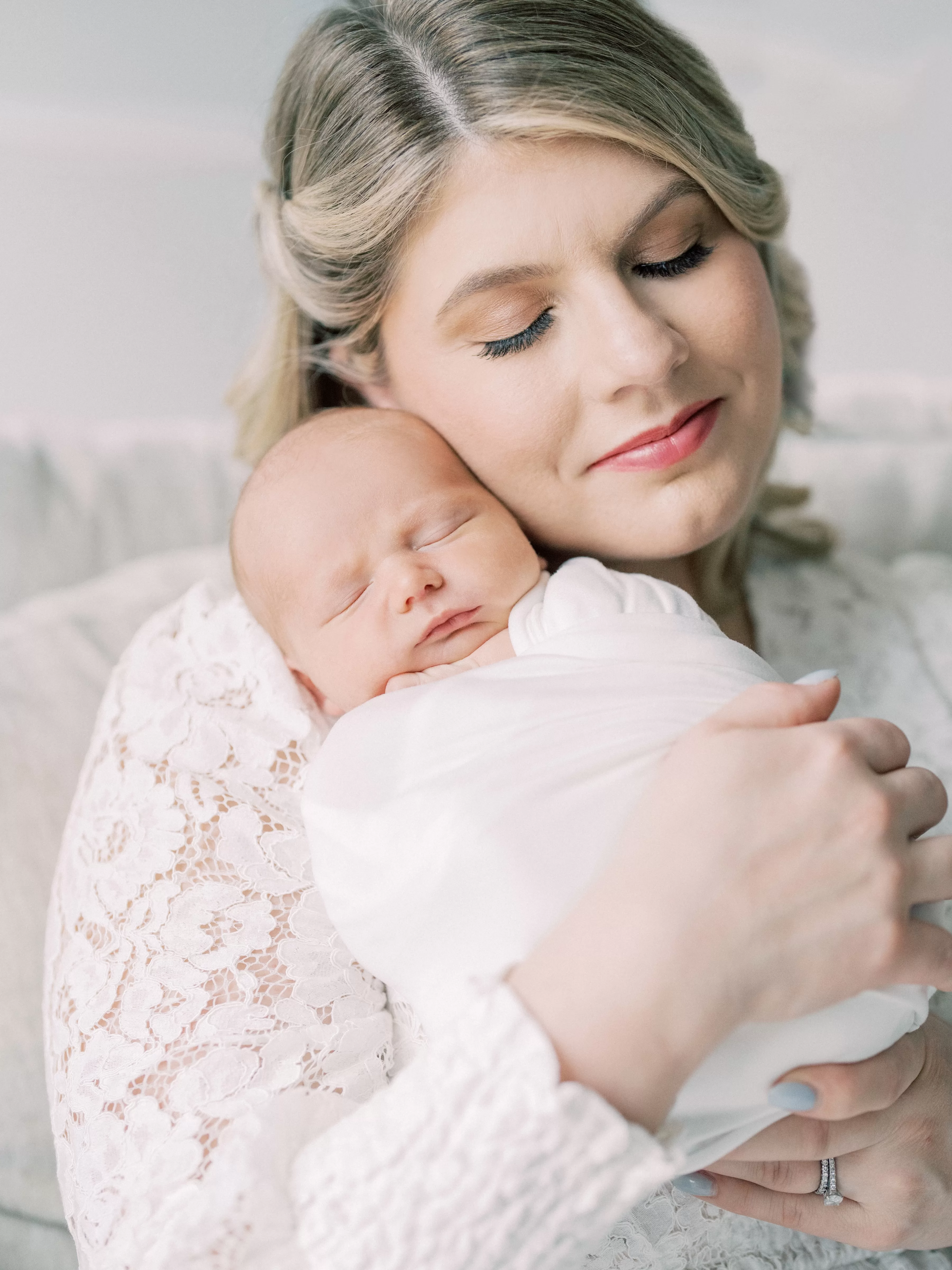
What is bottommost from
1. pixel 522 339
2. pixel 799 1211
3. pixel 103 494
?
pixel 799 1211

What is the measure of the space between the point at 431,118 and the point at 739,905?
39.2 inches

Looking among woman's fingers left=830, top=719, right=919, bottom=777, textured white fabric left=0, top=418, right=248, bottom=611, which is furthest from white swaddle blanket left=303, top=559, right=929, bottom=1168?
textured white fabric left=0, top=418, right=248, bottom=611

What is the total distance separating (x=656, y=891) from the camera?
854 millimetres

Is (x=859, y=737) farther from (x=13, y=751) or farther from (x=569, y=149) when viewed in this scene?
(x=13, y=751)

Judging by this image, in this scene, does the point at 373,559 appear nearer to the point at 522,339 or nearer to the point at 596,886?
the point at 522,339

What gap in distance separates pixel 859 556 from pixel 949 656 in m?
0.32

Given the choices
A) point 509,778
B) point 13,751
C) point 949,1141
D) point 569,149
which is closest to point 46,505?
point 13,751

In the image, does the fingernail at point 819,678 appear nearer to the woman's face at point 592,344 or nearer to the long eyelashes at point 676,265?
the woman's face at point 592,344

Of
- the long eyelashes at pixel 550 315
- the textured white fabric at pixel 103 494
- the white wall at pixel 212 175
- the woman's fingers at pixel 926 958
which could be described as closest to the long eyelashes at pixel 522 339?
the long eyelashes at pixel 550 315

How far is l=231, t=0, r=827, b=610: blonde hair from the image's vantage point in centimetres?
124

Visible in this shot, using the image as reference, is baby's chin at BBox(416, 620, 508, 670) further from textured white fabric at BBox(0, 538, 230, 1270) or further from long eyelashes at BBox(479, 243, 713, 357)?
textured white fabric at BBox(0, 538, 230, 1270)

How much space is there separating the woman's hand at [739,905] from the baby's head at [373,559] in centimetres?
37

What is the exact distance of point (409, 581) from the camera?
118 cm

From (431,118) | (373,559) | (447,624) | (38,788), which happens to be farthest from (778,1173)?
(431,118)
